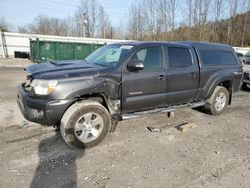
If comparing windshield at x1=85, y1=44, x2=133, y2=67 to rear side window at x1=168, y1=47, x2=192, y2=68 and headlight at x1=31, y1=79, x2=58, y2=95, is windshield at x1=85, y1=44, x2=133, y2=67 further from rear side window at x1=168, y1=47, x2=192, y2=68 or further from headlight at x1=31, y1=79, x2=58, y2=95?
headlight at x1=31, y1=79, x2=58, y2=95

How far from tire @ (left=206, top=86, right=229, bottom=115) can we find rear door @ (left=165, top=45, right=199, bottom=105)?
2.31 feet

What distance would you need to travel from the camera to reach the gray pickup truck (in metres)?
3.83

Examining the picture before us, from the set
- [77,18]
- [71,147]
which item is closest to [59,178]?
[71,147]

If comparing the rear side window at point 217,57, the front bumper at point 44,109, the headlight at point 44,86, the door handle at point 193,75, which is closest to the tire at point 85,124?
the front bumper at point 44,109

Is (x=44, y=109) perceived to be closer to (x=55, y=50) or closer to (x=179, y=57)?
(x=179, y=57)

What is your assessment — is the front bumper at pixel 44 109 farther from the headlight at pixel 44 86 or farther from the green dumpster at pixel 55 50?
the green dumpster at pixel 55 50

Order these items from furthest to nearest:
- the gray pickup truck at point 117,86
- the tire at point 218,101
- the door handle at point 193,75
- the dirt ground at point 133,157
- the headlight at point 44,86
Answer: the tire at point 218,101, the door handle at point 193,75, the gray pickup truck at point 117,86, the headlight at point 44,86, the dirt ground at point 133,157

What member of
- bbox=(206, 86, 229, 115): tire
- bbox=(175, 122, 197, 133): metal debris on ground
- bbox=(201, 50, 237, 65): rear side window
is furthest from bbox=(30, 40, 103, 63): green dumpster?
bbox=(175, 122, 197, 133): metal debris on ground

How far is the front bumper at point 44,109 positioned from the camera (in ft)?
12.3

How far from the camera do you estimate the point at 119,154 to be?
3.87 meters

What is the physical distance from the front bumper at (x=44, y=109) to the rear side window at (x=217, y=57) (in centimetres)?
360

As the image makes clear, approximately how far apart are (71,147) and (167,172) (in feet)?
5.58

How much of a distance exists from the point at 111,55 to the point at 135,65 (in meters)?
0.77

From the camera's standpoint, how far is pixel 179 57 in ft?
17.0
